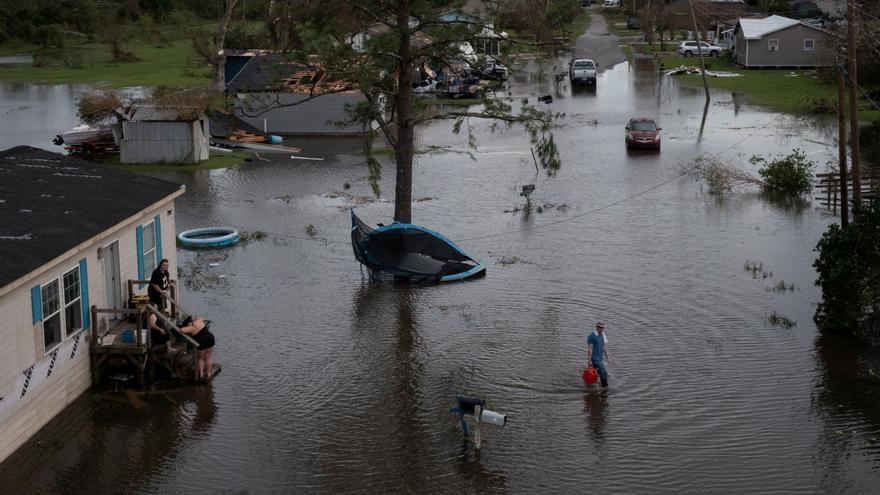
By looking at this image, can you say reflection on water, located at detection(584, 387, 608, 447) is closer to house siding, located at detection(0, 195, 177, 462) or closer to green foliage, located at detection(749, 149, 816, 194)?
house siding, located at detection(0, 195, 177, 462)

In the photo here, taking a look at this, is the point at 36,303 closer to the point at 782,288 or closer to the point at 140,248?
the point at 140,248

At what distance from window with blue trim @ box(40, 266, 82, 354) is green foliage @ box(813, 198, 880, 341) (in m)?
15.1

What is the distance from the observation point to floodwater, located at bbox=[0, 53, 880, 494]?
17.0 m

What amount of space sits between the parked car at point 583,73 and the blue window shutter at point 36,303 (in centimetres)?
5978

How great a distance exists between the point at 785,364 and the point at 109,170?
49.0 ft

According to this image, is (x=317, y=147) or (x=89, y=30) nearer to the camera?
(x=317, y=147)

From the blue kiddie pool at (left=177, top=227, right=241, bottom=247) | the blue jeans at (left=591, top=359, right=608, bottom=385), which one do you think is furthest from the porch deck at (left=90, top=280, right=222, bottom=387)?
the blue kiddie pool at (left=177, top=227, right=241, bottom=247)

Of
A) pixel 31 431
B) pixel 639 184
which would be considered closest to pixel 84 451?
pixel 31 431

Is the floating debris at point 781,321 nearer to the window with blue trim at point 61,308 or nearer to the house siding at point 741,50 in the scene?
the window with blue trim at point 61,308

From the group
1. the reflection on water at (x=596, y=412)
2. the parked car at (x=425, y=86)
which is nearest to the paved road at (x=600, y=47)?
the parked car at (x=425, y=86)

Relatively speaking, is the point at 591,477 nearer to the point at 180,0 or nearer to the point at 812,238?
the point at 812,238

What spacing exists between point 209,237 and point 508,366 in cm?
1413

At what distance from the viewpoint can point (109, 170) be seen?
24266 mm

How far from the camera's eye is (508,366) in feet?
71.5
